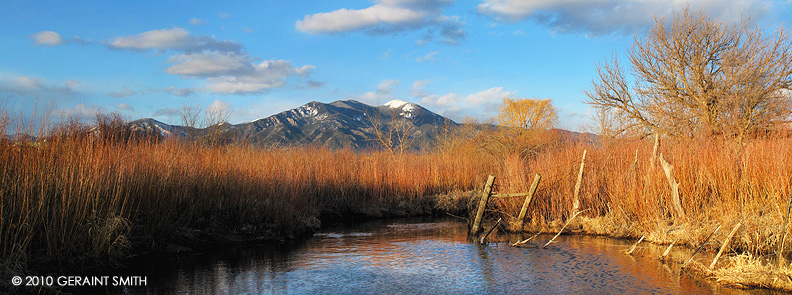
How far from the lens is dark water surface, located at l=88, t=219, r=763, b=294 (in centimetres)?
643

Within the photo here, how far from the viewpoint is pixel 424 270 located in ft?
24.6

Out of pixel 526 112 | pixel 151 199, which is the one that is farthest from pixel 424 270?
pixel 526 112

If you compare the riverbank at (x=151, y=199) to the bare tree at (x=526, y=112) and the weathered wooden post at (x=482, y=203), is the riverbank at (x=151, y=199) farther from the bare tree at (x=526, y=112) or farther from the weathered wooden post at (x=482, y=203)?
the bare tree at (x=526, y=112)

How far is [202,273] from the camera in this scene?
758cm

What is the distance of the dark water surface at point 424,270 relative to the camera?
21.1 ft

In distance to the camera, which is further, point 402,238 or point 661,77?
point 661,77

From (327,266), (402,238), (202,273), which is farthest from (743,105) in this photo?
(202,273)

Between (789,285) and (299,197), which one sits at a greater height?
(299,197)

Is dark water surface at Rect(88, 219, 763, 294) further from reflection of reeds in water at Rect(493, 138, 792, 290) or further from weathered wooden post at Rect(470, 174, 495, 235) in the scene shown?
reflection of reeds in water at Rect(493, 138, 792, 290)

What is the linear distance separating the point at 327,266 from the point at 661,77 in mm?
19625

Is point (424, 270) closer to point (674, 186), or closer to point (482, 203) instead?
point (482, 203)

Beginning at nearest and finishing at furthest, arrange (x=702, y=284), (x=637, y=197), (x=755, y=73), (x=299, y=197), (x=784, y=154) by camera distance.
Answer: (x=702, y=284) < (x=784, y=154) < (x=637, y=197) < (x=299, y=197) < (x=755, y=73)

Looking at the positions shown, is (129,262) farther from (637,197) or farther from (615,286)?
(637,197)

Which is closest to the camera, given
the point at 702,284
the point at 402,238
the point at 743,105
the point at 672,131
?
the point at 702,284
